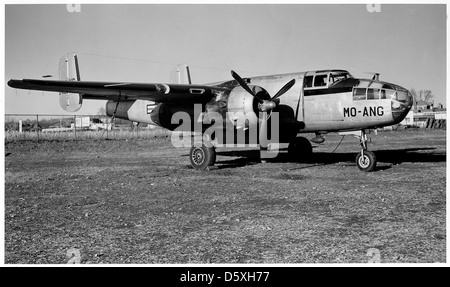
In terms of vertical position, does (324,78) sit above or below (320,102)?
above

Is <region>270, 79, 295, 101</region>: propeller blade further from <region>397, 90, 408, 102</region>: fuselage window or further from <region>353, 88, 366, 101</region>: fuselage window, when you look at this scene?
<region>397, 90, 408, 102</region>: fuselage window

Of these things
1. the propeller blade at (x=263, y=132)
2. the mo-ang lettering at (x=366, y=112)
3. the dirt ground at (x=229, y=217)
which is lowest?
the dirt ground at (x=229, y=217)

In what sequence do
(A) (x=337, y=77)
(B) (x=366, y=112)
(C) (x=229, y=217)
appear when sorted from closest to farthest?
1. (C) (x=229, y=217)
2. (B) (x=366, y=112)
3. (A) (x=337, y=77)

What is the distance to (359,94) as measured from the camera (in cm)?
1191

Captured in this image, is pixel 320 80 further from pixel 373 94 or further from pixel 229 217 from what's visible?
pixel 229 217

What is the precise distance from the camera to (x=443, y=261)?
4.53 m

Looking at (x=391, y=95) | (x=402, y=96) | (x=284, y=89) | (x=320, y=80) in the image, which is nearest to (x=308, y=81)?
(x=320, y=80)

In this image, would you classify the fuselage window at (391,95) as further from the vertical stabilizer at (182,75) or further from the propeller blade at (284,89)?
the vertical stabilizer at (182,75)

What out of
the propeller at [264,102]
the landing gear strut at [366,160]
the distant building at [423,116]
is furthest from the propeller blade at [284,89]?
the distant building at [423,116]

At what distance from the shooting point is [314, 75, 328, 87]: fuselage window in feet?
42.0

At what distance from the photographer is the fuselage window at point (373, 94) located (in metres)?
11.6

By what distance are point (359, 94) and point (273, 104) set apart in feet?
8.66
